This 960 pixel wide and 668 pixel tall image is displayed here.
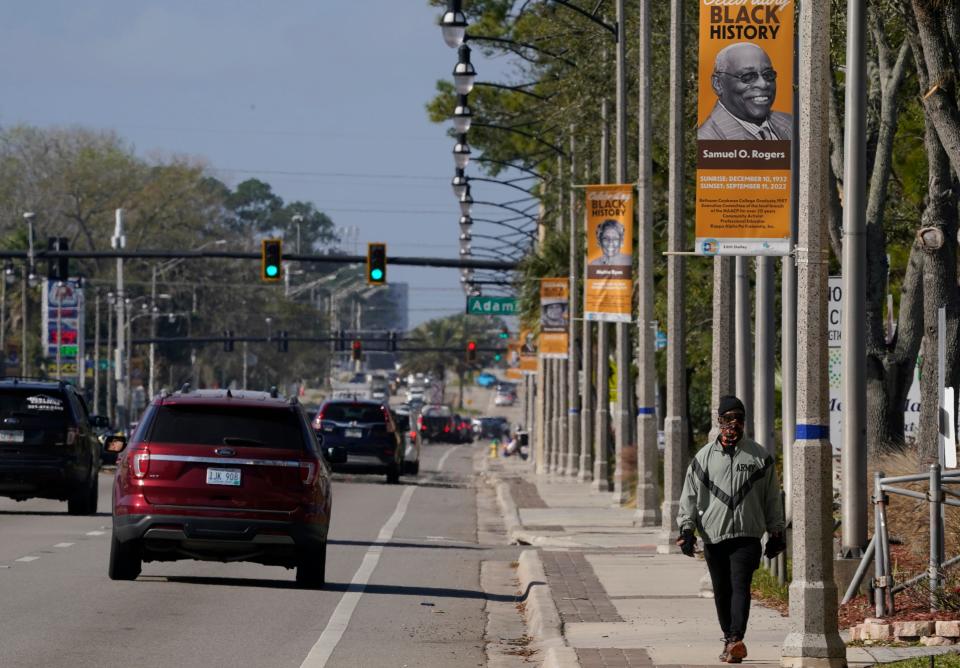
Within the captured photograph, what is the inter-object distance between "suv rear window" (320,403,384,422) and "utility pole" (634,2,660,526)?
14.8 m

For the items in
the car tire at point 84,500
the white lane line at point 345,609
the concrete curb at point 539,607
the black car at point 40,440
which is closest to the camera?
the white lane line at point 345,609

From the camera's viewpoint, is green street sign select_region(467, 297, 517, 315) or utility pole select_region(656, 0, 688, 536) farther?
green street sign select_region(467, 297, 517, 315)

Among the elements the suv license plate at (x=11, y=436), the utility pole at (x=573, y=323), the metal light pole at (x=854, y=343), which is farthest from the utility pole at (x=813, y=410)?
the utility pole at (x=573, y=323)

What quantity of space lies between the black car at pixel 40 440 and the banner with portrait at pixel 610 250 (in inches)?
331

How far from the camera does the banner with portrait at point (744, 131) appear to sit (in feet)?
52.5

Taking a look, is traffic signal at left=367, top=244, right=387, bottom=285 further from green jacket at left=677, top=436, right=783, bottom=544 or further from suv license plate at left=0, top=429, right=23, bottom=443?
green jacket at left=677, top=436, right=783, bottom=544

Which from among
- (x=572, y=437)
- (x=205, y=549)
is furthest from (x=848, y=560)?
(x=572, y=437)

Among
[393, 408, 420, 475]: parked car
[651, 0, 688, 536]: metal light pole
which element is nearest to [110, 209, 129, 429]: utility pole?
[393, 408, 420, 475]: parked car

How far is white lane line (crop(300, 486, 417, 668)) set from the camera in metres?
13.8

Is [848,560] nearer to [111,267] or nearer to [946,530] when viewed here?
[946,530]

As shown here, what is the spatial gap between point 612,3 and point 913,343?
49.9ft

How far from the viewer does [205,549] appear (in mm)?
17953

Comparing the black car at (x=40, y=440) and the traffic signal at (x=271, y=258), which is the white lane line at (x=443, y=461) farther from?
the black car at (x=40, y=440)

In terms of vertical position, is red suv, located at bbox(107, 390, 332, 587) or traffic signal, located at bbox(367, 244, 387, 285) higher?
traffic signal, located at bbox(367, 244, 387, 285)
